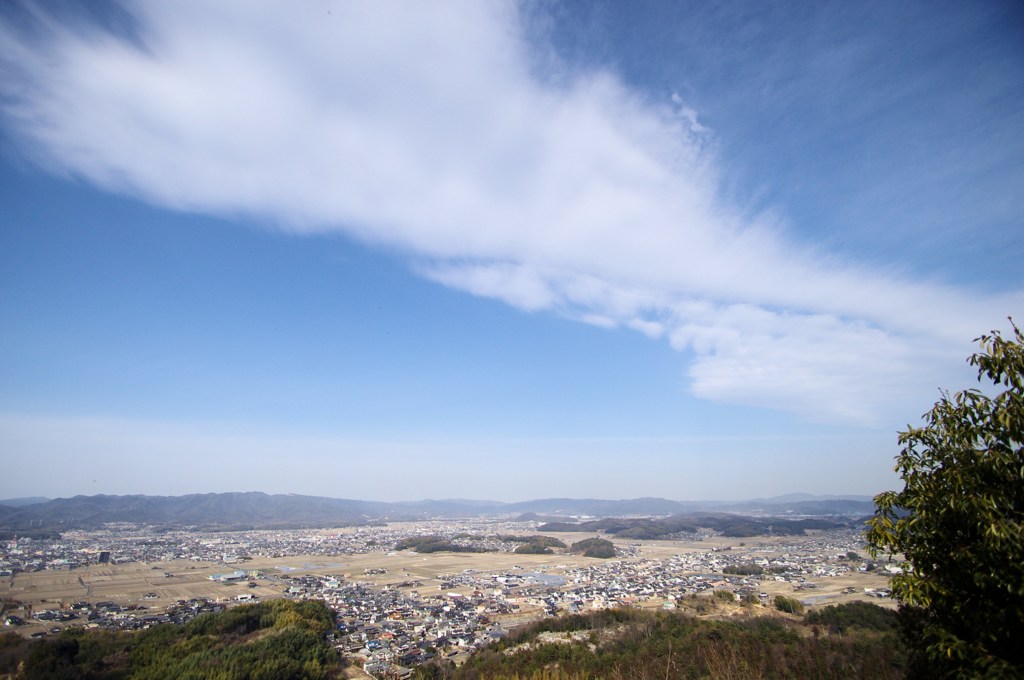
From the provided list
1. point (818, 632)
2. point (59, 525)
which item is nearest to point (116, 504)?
point (59, 525)

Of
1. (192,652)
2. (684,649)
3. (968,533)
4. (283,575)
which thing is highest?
(968,533)

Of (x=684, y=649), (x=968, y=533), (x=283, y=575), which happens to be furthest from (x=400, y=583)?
(x=968, y=533)

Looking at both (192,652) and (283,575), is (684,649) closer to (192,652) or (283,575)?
(192,652)

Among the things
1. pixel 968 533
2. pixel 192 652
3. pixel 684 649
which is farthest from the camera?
pixel 192 652

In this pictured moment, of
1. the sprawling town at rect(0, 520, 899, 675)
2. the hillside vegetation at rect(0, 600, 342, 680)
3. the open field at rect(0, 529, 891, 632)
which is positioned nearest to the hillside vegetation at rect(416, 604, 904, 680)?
Answer: the sprawling town at rect(0, 520, 899, 675)

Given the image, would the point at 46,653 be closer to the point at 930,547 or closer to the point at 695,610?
the point at 930,547

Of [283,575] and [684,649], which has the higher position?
[684,649]

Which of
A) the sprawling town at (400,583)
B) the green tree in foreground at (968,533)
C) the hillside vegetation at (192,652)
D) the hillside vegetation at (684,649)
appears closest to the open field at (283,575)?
the sprawling town at (400,583)
